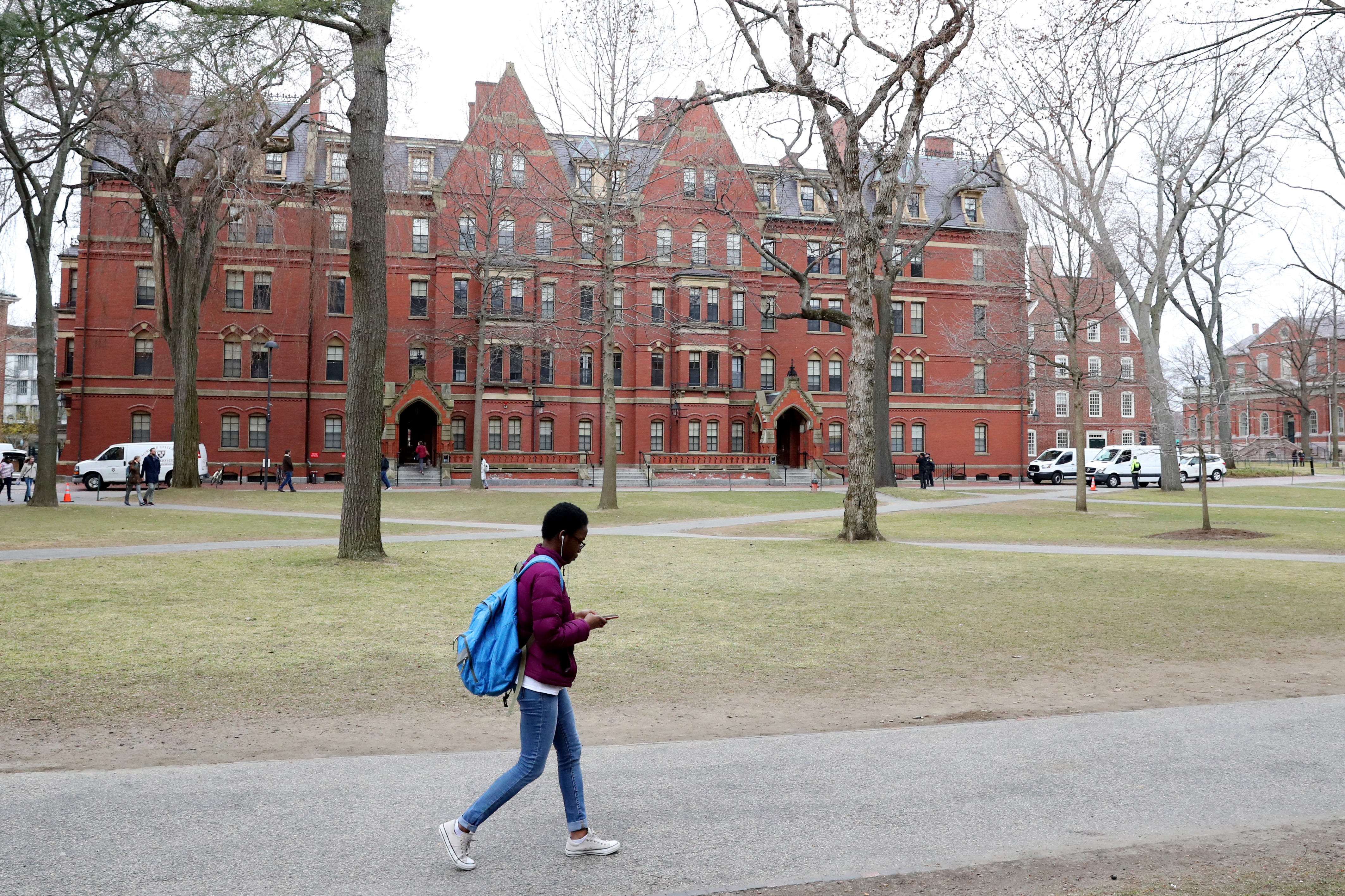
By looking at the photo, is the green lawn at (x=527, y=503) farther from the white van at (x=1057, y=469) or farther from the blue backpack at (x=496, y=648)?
the blue backpack at (x=496, y=648)

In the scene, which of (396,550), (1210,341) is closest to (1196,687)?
(396,550)

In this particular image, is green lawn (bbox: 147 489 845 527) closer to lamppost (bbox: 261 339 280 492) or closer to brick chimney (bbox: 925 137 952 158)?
lamppost (bbox: 261 339 280 492)

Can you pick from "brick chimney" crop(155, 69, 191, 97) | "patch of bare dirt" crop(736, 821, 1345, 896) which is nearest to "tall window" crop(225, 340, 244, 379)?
"brick chimney" crop(155, 69, 191, 97)

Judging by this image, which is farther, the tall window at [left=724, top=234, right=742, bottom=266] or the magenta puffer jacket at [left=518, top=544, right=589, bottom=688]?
the tall window at [left=724, top=234, right=742, bottom=266]

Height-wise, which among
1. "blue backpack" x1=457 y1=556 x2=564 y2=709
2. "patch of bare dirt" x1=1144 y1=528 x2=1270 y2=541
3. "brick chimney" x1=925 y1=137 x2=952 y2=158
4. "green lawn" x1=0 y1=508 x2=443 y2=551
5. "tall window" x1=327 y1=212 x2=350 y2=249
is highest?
"brick chimney" x1=925 y1=137 x2=952 y2=158

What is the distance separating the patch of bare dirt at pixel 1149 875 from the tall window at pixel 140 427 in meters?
50.2

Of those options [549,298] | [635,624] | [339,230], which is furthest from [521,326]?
[635,624]

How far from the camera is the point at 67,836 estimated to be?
4.43 metres

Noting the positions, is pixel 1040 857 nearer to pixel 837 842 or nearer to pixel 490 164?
pixel 837 842

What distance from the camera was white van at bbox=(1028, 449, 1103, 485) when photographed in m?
51.1

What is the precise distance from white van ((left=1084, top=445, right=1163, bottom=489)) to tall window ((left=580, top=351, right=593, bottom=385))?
2606 cm

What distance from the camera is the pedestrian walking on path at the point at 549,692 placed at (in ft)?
13.9

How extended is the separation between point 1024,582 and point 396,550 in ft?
33.7

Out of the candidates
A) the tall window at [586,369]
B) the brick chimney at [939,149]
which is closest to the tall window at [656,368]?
the tall window at [586,369]
